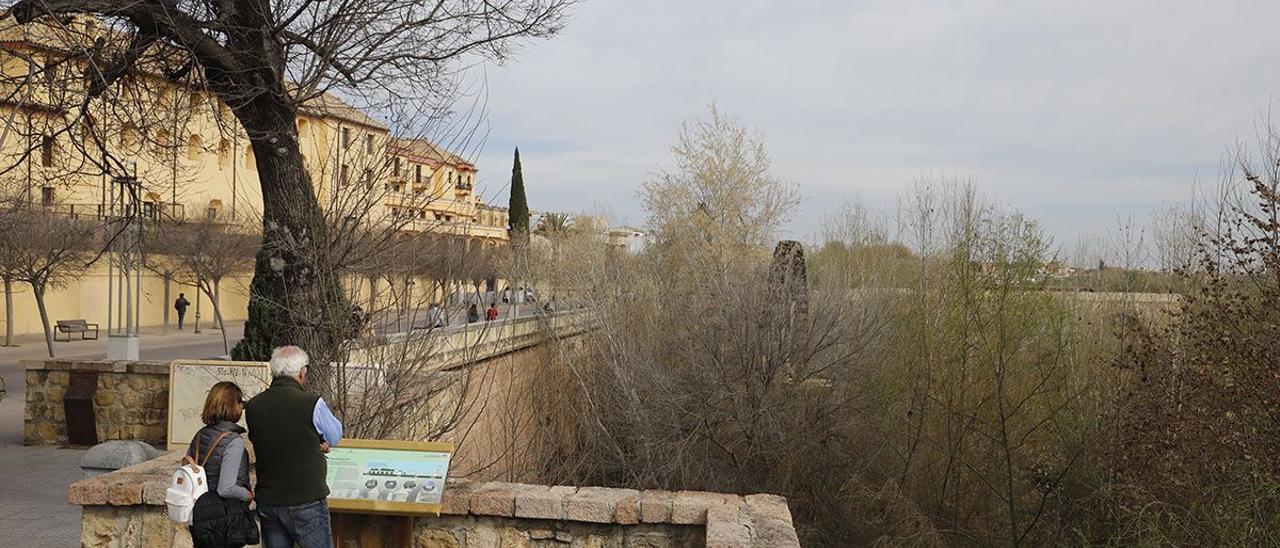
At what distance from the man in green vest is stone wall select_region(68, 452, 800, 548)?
0.84 metres

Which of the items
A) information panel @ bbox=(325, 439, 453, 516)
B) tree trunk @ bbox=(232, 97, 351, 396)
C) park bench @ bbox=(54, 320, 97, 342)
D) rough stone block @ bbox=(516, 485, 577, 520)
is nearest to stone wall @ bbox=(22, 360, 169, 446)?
tree trunk @ bbox=(232, 97, 351, 396)

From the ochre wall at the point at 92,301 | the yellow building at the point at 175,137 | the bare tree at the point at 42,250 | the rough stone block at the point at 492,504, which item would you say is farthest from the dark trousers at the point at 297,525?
the ochre wall at the point at 92,301

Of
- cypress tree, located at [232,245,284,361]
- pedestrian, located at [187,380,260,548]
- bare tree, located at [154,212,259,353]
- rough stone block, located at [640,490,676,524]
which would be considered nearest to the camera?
pedestrian, located at [187,380,260,548]

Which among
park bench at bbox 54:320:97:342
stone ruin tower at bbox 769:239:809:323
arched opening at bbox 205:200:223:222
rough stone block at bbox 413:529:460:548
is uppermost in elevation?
arched opening at bbox 205:200:223:222

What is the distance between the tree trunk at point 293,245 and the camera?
9281 millimetres

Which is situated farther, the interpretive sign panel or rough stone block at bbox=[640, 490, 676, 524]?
the interpretive sign panel

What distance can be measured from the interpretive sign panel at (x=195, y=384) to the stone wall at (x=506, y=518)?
473 cm

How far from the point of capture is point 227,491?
5.57 m

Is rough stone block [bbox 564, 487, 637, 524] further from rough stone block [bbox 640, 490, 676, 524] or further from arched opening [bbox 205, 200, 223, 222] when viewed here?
arched opening [bbox 205, 200, 223, 222]

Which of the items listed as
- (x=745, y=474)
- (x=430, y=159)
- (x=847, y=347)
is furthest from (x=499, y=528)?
(x=847, y=347)

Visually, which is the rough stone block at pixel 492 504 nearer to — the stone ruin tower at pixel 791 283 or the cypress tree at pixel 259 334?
the cypress tree at pixel 259 334

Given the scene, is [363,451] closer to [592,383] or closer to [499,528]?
[499,528]

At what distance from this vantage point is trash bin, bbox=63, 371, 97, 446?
576 inches

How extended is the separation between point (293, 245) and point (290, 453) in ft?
14.6
